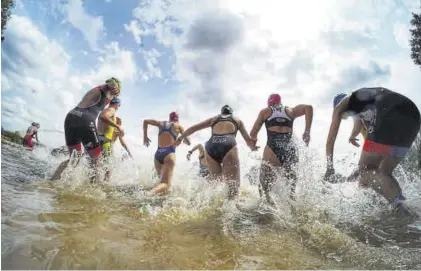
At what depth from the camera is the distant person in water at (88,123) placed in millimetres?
5918

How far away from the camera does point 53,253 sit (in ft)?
8.37

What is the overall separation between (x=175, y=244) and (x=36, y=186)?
3.18m

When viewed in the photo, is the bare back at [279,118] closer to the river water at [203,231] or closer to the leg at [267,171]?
the leg at [267,171]

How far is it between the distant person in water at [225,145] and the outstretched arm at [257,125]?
10 cm

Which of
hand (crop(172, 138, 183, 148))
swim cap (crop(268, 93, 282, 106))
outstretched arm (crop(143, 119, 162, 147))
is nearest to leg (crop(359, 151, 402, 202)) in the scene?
swim cap (crop(268, 93, 282, 106))

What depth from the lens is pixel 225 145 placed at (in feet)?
18.2

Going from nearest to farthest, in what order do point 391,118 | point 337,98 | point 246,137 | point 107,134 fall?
point 391,118, point 337,98, point 246,137, point 107,134

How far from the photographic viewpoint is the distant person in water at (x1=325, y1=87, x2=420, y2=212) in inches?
171

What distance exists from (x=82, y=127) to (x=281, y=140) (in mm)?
3704

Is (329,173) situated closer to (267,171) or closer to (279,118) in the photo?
(267,171)

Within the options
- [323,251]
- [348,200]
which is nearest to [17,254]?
[323,251]

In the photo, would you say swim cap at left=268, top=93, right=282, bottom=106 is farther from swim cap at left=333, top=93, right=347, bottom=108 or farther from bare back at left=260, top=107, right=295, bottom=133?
swim cap at left=333, top=93, right=347, bottom=108

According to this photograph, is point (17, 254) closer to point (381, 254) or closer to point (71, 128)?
point (381, 254)

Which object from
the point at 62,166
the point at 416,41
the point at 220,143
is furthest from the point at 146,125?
the point at 416,41
